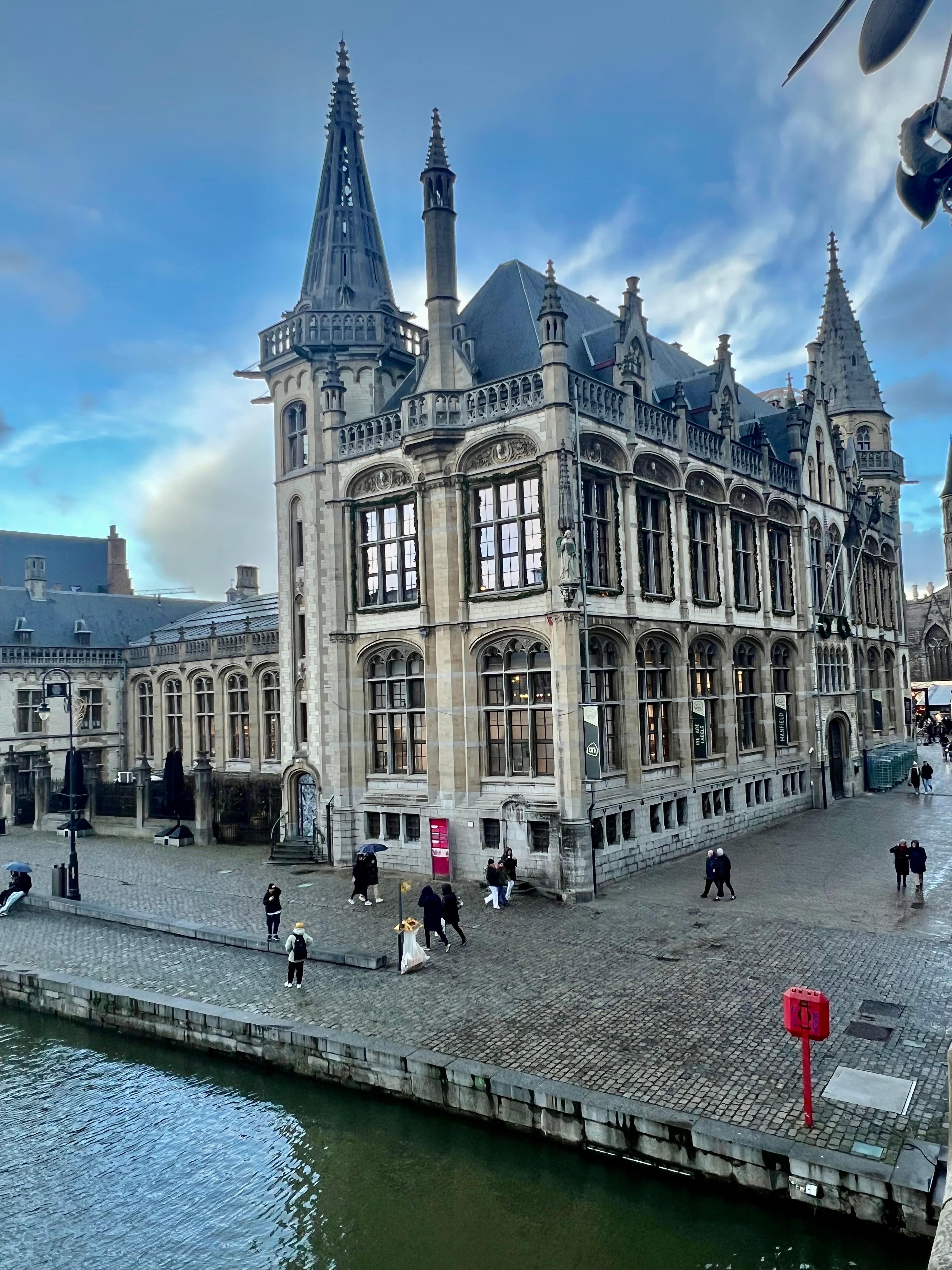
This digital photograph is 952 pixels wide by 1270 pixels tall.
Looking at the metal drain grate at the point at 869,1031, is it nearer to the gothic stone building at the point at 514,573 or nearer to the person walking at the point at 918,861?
the person walking at the point at 918,861

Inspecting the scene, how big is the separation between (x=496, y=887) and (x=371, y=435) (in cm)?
1512

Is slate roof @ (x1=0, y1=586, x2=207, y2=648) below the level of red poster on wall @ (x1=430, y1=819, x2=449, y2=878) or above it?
above

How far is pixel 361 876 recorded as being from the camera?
21.7 metres

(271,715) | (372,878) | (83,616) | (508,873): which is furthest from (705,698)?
(83,616)

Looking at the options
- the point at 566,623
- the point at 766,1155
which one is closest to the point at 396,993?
the point at 766,1155

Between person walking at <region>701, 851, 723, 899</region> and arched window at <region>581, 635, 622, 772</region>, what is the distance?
172 inches

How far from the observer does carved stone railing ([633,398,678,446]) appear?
2678cm

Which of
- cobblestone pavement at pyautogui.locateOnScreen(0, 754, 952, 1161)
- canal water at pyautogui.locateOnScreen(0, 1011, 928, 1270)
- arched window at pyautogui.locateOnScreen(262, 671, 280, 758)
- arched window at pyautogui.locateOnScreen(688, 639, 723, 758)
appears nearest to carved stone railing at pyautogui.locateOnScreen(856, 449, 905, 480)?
arched window at pyautogui.locateOnScreen(688, 639, 723, 758)

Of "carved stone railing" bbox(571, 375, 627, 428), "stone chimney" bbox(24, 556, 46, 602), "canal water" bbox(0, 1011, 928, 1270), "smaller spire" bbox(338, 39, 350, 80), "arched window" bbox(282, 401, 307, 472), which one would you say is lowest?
"canal water" bbox(0, 1011, 928, 1270)

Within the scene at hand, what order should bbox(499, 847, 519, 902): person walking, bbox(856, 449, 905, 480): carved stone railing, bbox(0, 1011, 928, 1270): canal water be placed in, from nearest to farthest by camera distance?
1. bbox(0, 1011, 928, 1270): canal water
2. bbox(499, 847, 519, 902): person walking
3. bbox(856, 449, 905, 480): carved stone railing

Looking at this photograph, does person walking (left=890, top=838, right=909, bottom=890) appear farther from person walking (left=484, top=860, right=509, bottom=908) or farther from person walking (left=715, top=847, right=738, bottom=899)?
person walking (left=484, top=860, right=509, bottom=908)

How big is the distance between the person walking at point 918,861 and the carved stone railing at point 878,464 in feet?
134

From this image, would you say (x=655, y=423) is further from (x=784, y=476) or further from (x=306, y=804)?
(x=306, y=804)

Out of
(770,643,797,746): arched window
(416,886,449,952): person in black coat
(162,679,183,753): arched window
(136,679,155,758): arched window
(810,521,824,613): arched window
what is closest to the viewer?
(416,886,449,952): person in black coat
